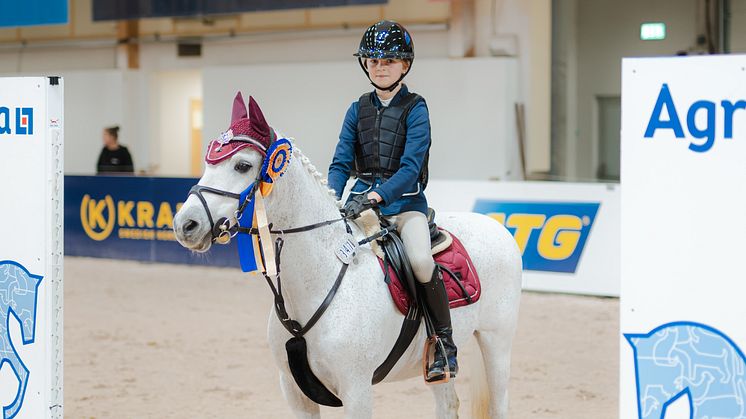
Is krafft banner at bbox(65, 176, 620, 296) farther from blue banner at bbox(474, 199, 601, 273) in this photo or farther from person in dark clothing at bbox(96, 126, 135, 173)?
person in dark clothing at bbox(96, 126, 135, 173)

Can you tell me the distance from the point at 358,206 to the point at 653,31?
10.9 m

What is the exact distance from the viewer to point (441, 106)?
12.8 metres

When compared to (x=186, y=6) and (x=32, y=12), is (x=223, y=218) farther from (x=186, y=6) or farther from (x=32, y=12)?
(x=186, y=6)

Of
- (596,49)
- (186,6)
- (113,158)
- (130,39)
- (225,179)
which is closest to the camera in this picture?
(225,179)

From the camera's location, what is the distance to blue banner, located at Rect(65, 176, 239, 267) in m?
11.7

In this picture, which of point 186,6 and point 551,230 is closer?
point 551,230

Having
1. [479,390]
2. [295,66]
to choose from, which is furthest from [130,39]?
[479,390]

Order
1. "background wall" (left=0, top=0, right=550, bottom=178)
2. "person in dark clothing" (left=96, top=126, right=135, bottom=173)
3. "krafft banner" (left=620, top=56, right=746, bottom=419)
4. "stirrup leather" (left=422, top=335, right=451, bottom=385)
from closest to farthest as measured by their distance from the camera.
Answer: "krafft banner" (left=620, top=56, right=746, bottom=419)
"stirrup leather" (left=422, top=335, right=451, bottom=385)
"background wall" (left=0, top=0, right=550, bottom=178)
"person in dark clothing" (left=96, top=126, right=135, bottom=173)

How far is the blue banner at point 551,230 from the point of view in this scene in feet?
31.1

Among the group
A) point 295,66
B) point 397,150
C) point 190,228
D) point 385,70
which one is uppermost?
point 295,66

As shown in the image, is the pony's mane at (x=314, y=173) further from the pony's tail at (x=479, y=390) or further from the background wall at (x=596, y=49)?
the background wall at (x=596, y=49)

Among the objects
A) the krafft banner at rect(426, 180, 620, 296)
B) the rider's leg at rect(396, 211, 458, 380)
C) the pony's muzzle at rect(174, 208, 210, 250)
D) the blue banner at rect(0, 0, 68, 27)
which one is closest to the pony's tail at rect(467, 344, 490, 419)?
the rider's leg at rect(396, 211, 458, 380)

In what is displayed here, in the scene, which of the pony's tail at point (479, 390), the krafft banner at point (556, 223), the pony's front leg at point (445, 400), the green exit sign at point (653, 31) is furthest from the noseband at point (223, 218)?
the green exit sign at point (653, 31)

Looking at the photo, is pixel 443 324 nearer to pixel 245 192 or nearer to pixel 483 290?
pixel 483 290
